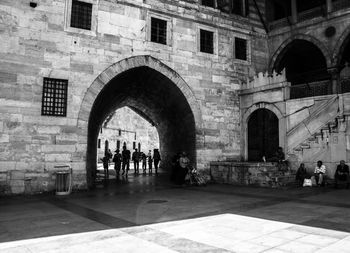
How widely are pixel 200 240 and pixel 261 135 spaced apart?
13.7 meters

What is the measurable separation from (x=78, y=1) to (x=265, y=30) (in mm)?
11394

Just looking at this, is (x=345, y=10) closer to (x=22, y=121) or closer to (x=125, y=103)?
(x=125, y=103)

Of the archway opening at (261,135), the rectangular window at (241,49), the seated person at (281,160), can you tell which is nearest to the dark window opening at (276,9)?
the rectangular window at (241,49)

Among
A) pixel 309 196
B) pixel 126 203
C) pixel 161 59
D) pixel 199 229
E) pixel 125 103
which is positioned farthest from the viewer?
pixel 125 103

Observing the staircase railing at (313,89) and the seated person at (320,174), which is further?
the staircase railing at (313,89)

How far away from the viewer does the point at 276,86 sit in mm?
15258

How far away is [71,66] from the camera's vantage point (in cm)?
1240

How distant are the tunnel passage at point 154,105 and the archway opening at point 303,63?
7.15 m

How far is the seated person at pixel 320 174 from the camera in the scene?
12.7 metres

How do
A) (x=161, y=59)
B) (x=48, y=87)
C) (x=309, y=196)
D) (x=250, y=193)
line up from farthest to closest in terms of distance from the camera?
(x=161, y=59)
(x=48, y=87)
(x=250, y=193)
(x=309, y=196)

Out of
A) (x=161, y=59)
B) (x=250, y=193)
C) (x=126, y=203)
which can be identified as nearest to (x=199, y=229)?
(x=126, y=203)

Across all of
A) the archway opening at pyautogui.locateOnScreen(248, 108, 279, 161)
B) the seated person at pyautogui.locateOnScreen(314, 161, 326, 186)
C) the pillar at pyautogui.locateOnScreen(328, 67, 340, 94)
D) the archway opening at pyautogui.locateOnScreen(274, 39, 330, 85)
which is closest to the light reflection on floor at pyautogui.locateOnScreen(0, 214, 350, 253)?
the seated person at pyautogui.locateOnScreen(314, 161, 326, 186)

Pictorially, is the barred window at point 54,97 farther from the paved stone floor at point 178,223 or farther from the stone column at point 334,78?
the stone column at point 334,78

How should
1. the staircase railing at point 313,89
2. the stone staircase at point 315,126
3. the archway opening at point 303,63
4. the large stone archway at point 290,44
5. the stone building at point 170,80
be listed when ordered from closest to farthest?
the stone building at point 170,80, the stone staircase at point 315,126, the staircase railing at point 313,89, the large stone archway at point 290,44, the archway opening at point 303,63
